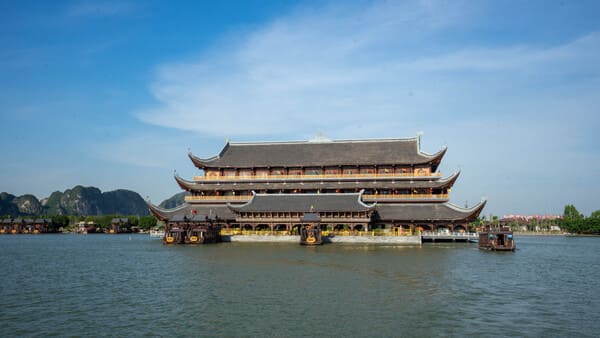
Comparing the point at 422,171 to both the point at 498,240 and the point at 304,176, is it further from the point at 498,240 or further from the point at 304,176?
the point at 498,240

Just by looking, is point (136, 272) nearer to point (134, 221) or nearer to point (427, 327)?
point (427, 327)

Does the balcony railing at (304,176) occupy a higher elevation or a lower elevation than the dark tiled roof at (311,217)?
higher

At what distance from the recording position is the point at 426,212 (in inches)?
2318

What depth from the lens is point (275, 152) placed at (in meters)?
72.5

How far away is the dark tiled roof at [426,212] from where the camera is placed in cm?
5734

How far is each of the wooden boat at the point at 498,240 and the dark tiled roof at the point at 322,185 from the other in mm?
11438

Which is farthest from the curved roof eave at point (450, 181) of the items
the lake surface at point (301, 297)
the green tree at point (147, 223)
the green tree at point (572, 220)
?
the green tree at point (147, 223)

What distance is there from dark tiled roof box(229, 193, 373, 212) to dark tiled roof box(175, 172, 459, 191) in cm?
356

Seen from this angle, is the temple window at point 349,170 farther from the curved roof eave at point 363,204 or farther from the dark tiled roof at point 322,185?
the curved roof eave at point 363,204

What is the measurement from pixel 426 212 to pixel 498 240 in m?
10.3

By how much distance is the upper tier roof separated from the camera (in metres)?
66.6

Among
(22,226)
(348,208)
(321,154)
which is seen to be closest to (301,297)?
(348,208)

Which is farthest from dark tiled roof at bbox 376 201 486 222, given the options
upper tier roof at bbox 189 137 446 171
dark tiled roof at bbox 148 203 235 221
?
dark tiled roof at bbox 148 203 235 221

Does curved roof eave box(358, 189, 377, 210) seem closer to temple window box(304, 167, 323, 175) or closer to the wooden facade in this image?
temple window box(304, 167, 323, 175)
